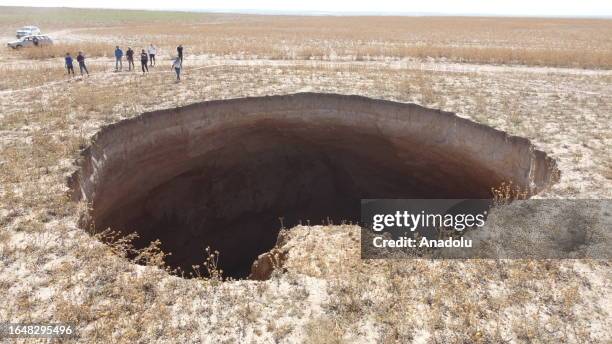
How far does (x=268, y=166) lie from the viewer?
17906mm

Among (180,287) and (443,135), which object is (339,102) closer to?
(443,135)

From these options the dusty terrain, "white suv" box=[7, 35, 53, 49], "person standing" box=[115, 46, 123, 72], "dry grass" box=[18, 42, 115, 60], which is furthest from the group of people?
"white suv" box=[7, 35, 53, 49]

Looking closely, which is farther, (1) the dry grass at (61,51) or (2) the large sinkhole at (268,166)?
(1) the dry grass at (61,51)

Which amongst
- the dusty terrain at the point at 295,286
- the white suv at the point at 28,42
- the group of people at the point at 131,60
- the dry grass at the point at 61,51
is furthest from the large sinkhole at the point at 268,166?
the white suv at the point at 28,42

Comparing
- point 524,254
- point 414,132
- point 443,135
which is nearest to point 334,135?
point 414,132

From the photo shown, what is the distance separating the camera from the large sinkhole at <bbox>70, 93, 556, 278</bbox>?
39.0ft

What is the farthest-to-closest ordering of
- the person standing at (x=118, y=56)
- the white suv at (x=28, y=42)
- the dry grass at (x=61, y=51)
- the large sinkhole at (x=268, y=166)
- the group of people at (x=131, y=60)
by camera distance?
the white suv at (x=28, y=42) < the dry grass at (x=61, y=51) < the person standing at (x=118, y=56) < the group of people at (x=131, y=60) < the large sinkhole at (x=268, y=166)

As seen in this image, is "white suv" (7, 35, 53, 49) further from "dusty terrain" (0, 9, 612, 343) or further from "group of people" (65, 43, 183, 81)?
"dusty terrain" (0, 9, 612, 343)

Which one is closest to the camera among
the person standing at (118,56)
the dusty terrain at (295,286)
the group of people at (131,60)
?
the dusty terrain at (295,286)

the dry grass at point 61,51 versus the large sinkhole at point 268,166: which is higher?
the dry grass at point 61,51

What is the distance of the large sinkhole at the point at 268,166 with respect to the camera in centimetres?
1190

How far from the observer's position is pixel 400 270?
653 cm

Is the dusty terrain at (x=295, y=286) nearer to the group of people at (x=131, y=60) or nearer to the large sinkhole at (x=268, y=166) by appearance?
the large sinkhole at (x=268, y=166)

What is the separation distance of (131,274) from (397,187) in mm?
12788
